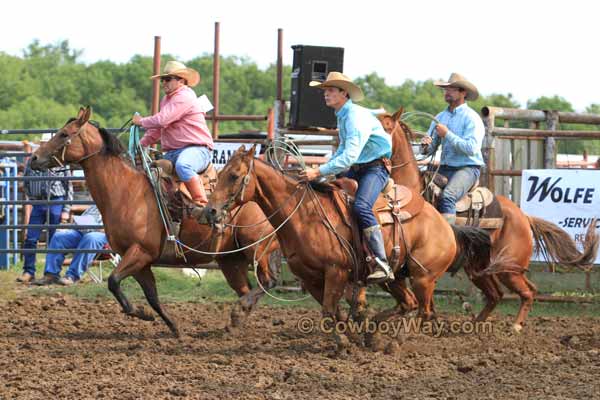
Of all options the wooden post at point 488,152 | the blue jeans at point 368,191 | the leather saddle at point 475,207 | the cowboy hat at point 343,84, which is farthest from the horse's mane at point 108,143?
the wooden post at point 488,152

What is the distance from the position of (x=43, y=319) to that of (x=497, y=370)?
15.4 ft

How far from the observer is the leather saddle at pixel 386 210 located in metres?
7.61

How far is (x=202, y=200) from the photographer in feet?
28.2

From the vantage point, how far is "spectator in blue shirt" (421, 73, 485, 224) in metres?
8.88

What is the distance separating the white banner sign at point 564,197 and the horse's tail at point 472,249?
1377mm

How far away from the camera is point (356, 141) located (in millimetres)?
7379

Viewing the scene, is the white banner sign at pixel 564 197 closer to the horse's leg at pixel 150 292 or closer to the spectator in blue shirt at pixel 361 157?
the spectator in blue shirt at pixel 361 157

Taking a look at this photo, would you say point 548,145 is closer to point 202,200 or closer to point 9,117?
point 202,200

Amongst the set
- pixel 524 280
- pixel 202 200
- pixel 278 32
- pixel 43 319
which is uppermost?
pixel 278 32

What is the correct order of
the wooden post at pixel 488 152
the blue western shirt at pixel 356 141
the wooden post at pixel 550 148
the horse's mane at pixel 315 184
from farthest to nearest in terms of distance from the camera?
the wooden post at pixel 550 148 → the wooden post at pixel 488 152 → the horse's mane at pixel 315 184 → the blue western shirt at pixel 356 141

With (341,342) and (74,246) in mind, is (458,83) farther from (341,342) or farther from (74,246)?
(74,246)

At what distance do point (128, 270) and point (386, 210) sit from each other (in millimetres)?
2193

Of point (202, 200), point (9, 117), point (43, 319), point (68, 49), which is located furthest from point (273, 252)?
point (68, 49)

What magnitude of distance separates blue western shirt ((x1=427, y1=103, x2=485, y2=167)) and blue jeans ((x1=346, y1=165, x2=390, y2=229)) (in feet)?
4.29
